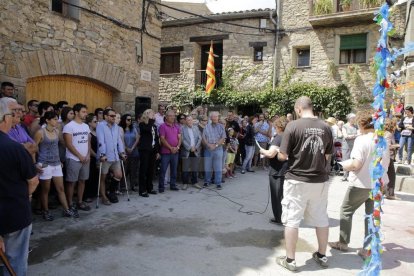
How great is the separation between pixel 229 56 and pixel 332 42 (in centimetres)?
493

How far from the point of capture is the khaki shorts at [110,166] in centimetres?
586

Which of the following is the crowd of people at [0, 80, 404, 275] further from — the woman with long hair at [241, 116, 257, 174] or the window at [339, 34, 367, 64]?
the window at [339, 34, 367, 64]

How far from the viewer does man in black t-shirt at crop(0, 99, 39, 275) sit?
244cm

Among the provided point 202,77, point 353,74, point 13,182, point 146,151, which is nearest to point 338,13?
point 353,74

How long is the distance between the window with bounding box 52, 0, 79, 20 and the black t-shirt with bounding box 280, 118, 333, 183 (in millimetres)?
6107

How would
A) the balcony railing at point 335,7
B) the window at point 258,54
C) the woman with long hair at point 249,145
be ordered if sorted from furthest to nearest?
the window at point 258,54 → the balcony railing at point 335,7 → the woman with long hair at point 249,145

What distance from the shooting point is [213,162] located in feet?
25.5

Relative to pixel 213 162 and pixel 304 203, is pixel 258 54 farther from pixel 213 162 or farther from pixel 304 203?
pixel 304 203

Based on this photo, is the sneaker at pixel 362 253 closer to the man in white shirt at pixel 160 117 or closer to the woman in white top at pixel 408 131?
the man in white shirt at pixel 160 117

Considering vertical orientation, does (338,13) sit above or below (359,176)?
above

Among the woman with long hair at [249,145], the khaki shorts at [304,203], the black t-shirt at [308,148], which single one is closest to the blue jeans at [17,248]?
the khaki shorts at [304,203]

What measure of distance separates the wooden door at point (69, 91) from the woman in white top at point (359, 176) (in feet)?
19.9

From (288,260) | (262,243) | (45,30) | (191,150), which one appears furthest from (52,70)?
(288,260)

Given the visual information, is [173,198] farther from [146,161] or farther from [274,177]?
[274,177]
